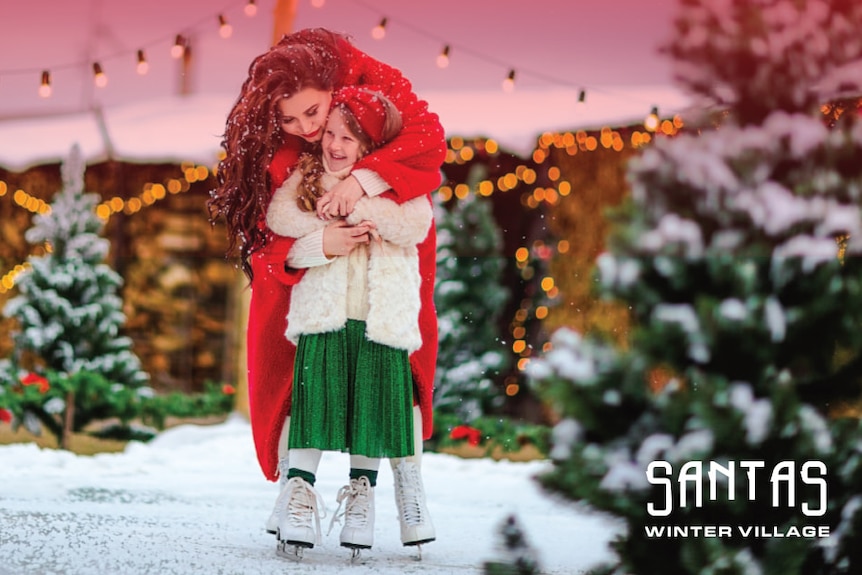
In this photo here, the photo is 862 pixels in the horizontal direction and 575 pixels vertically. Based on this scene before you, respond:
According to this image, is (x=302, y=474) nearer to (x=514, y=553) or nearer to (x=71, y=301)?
(x=514, y=553)

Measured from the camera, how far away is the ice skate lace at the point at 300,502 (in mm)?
2994

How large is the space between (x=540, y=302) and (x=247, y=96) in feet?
17.0

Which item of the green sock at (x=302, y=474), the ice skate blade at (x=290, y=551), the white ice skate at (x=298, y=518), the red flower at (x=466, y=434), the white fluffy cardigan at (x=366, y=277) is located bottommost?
the ice skate blade at (x=290, y=551)

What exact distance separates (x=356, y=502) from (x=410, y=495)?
0.16m

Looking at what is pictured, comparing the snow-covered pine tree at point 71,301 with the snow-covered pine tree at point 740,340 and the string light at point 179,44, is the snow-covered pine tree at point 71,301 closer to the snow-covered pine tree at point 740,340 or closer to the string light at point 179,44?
the string light at point 179,44

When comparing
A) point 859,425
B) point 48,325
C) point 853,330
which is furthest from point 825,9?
point 48,325

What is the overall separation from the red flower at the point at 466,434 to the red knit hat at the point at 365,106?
4.00 meters

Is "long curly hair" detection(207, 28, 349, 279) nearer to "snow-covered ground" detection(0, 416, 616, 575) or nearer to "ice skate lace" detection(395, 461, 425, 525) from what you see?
"ice skate lace" detection(395, 461, 425, 525)

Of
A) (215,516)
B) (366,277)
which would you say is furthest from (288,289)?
(215,516)

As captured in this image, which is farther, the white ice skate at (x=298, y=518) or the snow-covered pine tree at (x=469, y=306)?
the snow-covered pine tree at (x=469, y=306)

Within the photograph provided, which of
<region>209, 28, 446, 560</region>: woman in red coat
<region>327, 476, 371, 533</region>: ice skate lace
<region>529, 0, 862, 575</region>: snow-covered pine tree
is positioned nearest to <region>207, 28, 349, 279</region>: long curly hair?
<region>209, 28, 446, 560</region>: woman in red coat

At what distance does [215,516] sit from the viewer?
157 inches

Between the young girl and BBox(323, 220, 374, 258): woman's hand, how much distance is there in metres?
0.02

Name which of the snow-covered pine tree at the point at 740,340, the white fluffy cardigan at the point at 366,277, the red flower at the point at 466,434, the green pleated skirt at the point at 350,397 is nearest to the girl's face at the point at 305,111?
the white fluffy cardigan at the point at 366,277
